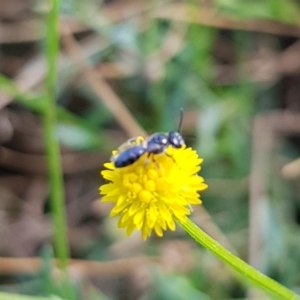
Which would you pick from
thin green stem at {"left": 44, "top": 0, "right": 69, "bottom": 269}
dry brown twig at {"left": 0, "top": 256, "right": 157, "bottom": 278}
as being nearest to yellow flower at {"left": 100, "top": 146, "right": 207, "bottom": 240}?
thin green stem at {"left": 44, "top": 0, "right": 69, "bottom": 269}

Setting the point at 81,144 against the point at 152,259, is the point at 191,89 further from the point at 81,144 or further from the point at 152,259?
the point at 152,259

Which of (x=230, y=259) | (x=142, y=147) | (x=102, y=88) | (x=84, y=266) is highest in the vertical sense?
(x=102, y=88)

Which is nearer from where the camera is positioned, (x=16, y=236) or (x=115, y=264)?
(x=115, y=264)

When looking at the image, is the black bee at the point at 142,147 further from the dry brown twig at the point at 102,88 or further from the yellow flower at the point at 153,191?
the dry brown twig at the point at 102,88

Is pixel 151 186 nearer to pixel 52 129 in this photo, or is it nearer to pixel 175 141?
pixel 175 141

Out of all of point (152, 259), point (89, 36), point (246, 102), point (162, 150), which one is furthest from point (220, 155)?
point (162, 150)

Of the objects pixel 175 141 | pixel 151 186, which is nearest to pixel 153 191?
pixel 151 186
